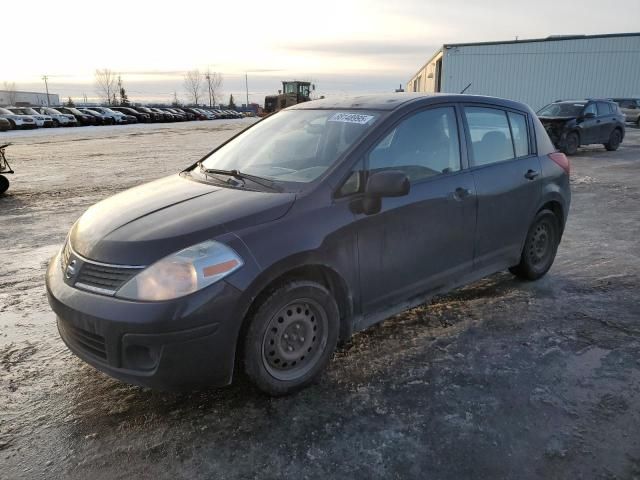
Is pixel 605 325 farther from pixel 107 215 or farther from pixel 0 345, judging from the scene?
pixel 0 345

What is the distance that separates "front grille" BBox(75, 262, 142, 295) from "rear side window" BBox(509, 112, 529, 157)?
3.38 m

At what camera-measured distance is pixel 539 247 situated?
15.9 ft

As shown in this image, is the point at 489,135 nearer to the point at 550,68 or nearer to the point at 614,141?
the point at 614,141

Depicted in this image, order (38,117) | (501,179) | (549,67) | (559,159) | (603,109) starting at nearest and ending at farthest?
1. (501,179)
2. (559,159)
3. (603,109)
4. (549,67)
5. (38,117)

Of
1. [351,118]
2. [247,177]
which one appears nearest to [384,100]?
[351,118]

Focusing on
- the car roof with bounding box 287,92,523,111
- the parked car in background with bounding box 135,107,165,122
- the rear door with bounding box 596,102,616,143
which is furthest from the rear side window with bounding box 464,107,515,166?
the parked car in background with bounding box 135,107,165,122

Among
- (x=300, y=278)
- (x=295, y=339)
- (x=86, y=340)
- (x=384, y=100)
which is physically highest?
(x=384, y=100)

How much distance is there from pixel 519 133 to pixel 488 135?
54 cm

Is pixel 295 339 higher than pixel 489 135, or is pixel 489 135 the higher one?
pixel 489 135

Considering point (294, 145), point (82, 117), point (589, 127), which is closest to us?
point (294, 145)

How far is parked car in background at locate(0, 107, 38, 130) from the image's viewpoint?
3377 centimetres

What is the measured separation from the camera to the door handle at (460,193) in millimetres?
3711

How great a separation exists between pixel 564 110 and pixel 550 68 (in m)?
23.0

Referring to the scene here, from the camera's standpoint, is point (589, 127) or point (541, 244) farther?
point (589, 127)
